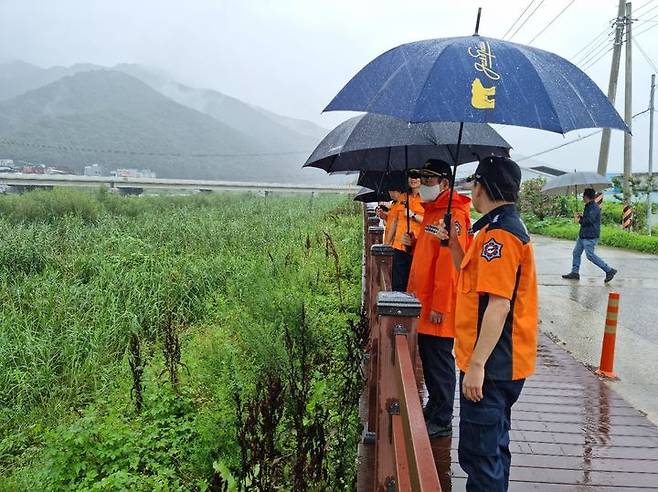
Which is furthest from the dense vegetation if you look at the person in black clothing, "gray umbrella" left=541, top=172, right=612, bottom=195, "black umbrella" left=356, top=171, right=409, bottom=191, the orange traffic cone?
"black umbrella" left=356, top=171, right=409, bottom=191

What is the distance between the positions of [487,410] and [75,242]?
1154cm

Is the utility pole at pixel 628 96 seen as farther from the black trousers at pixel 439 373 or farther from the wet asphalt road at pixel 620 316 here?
the black trousers at pixel 439 373

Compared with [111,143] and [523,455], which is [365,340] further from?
[111,143]

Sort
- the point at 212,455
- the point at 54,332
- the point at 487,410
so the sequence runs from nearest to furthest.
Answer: the point at 487,410 → the point at 212,455 → the point at 54,332

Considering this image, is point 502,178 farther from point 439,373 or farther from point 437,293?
point 439,373

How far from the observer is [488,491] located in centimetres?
225

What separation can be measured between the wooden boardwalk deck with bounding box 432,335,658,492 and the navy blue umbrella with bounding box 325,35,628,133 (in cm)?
183

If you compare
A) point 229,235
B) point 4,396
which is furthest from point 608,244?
point 4,396

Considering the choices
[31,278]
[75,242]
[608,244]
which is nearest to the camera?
[31,278]

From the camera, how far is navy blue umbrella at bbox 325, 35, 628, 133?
2256mm

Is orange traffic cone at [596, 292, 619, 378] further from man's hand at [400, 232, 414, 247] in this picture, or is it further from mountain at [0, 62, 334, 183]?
mountain at [0, 62, 334, 183]

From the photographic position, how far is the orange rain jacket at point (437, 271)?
2.90 meters

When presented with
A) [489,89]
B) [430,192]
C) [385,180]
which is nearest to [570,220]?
[385,180]

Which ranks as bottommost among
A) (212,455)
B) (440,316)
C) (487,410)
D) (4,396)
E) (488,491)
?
(4,396)
